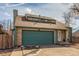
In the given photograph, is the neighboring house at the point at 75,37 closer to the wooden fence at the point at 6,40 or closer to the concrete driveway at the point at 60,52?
the concrete driveway at the point at 60,52

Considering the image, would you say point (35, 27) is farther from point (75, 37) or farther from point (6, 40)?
point (75, 37)

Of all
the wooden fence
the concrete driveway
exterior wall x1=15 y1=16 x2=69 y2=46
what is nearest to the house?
the wooden fence

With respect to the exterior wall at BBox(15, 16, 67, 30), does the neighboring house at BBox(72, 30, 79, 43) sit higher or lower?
lower

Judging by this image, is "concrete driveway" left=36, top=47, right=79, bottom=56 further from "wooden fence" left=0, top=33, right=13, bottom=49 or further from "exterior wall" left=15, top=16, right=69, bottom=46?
"wooden fence" left=0, top=33, right=13, bottom=49

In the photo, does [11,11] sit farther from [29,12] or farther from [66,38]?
[66,38]

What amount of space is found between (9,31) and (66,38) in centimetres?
80

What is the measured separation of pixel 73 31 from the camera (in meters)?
2.73

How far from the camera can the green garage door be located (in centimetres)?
276

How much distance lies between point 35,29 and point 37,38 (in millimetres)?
129

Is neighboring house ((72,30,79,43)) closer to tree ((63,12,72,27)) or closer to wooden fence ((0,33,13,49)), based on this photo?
tree ((63,12,72,27))

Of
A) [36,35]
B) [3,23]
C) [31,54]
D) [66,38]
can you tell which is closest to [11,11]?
[3,23]

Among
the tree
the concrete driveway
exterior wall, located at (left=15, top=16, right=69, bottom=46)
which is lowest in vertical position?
the concrete driveway

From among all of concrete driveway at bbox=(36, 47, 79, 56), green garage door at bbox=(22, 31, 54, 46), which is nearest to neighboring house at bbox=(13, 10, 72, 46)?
green garage door at bbox=(22, 31, 54, 46)

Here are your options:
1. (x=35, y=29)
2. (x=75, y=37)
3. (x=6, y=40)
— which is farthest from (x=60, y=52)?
(x=6, y=40)
